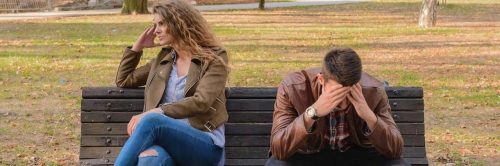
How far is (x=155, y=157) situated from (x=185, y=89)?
62cm

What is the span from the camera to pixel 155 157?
16.5 ft

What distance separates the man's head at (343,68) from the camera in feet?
14.8

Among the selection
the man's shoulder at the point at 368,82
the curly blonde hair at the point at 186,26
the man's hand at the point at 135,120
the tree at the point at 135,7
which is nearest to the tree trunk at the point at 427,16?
the tree at the point at 135,7

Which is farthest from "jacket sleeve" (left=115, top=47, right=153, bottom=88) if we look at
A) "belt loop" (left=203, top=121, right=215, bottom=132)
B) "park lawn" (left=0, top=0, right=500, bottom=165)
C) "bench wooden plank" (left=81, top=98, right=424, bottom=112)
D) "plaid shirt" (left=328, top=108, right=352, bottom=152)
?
"park lawn" (left=0, top=0, right=500, bottom=165)

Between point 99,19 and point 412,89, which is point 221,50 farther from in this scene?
point 99,19

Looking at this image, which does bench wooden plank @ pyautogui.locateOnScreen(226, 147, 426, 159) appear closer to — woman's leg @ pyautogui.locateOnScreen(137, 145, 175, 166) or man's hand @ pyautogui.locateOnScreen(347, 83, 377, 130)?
woman's leg @ pyautogui.locateOnScreen(137, 145, 175, 166)

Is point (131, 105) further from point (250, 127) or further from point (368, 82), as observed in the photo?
point (368, 82)

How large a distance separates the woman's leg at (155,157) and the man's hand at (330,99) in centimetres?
92

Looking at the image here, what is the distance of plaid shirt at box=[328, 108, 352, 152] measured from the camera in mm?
4785

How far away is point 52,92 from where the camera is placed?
40.5ft

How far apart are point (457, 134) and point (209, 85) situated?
4247 millimetres

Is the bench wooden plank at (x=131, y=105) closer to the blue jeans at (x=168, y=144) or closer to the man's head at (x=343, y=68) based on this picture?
the blue jeans at (x=168, y=144)

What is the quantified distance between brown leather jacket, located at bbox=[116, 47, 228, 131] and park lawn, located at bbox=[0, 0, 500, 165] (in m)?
2.38

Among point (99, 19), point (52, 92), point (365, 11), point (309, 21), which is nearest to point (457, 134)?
point (52, 92)
